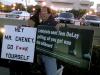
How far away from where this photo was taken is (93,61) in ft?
27.7

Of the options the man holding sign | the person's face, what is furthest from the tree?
the person's face

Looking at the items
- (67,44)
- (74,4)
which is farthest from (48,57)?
(74,4)

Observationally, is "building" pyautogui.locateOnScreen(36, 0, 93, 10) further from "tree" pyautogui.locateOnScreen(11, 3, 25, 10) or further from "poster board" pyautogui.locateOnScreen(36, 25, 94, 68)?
"poster board" pyautogui.locateOnScreen(36, 25, 94, 68)

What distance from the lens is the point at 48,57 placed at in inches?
293

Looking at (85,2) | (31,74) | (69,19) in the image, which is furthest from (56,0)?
(31,74)

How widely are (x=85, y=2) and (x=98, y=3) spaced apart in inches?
624

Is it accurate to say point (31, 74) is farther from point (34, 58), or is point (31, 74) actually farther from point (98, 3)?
point (98, 3)

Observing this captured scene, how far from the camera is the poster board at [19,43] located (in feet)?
25.6

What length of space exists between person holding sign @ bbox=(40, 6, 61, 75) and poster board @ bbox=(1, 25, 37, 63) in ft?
1.24

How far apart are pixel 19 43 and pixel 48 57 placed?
81 cm

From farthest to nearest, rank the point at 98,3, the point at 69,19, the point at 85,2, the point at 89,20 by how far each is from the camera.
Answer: the point at 85,2 < the point at 98,3 < the point at 69,19 < the point at 89,20

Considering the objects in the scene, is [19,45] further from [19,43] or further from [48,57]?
[48,57]

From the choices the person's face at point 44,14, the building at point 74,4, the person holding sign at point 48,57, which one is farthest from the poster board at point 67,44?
the building at point 74,4

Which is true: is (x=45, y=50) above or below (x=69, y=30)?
below
